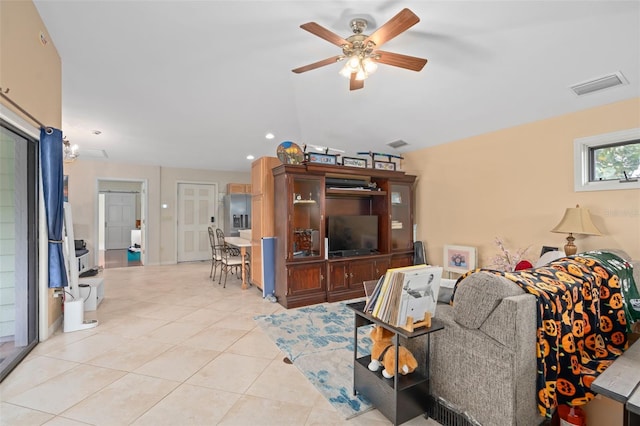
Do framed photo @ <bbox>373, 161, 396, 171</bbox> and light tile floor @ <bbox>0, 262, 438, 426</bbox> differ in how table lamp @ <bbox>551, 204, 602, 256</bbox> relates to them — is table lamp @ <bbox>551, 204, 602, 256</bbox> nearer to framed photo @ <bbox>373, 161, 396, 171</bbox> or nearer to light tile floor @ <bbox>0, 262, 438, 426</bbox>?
framed photo @ <bbox>373, 161, 396, 171</bbox>

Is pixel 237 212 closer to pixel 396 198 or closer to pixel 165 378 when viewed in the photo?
pixel 396 198

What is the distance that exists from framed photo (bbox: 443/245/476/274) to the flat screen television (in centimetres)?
110

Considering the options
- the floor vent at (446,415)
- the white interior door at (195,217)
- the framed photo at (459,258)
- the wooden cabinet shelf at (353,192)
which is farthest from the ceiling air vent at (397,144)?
the white interior door at (195,217)

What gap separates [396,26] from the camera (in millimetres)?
1977

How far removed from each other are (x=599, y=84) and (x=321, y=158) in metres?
3.05

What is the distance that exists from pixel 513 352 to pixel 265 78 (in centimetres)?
373

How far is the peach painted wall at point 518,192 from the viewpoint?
310 centimetres

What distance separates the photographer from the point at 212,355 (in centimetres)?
264

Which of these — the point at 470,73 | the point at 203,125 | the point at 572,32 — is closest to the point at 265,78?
the point at 203,125

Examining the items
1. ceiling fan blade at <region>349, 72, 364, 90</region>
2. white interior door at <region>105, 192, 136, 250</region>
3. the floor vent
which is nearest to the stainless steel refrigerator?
white interior door at <region>105, 192, 136, 250</region>

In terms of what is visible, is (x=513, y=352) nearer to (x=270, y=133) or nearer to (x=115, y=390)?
(x=115, y=390)

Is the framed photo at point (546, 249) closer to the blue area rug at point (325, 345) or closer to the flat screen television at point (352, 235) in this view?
the flat screen television at point (352, 235)

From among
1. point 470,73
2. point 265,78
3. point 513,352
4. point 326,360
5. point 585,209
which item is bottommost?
point 326,360

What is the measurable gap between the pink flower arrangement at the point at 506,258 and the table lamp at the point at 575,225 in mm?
519
